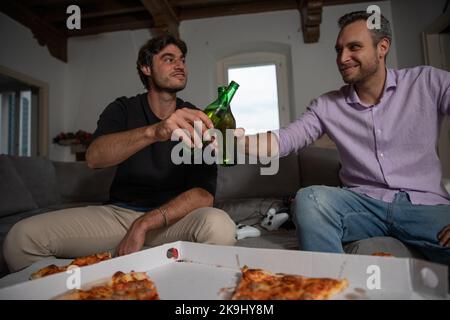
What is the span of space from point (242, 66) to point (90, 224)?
114 inches

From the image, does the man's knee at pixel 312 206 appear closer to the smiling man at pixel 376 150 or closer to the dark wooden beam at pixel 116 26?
the smiling man at pixel 376 150

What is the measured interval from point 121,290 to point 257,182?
1471 mm

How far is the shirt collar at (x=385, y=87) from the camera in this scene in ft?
3.31

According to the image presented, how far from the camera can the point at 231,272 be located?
546 mm

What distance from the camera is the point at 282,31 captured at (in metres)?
3.28

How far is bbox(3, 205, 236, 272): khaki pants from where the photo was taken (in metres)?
0.87

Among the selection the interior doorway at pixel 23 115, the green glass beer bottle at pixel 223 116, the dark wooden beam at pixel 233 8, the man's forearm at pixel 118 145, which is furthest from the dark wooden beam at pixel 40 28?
the green glass beer bottle at pixel 223 116

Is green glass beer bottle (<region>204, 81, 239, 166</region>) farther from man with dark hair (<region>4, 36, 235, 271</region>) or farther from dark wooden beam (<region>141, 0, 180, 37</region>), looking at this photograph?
dark wooden beam (<region>141, 0, 180, 37</region>)

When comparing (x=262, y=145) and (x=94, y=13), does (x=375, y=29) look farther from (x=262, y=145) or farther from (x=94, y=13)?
(x=94, y=13)

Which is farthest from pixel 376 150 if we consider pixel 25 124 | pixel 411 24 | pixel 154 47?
pixel 25 124

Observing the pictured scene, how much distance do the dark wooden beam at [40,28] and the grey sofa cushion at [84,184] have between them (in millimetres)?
1861

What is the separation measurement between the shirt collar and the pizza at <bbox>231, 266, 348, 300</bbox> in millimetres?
748

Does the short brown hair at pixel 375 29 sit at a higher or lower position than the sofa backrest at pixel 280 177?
higher
